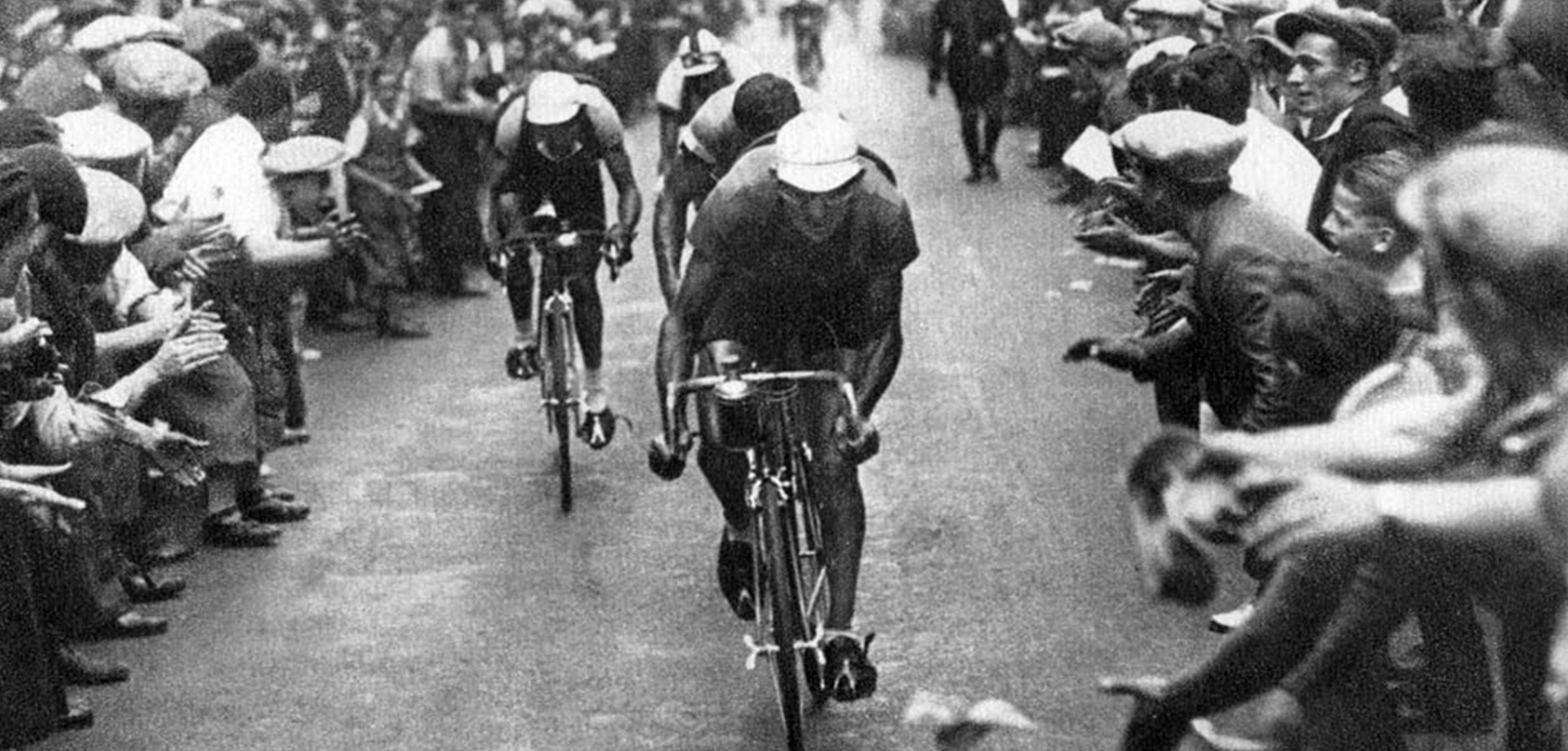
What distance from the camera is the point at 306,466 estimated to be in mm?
13742

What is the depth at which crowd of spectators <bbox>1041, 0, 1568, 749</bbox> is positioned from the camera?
5477 mm

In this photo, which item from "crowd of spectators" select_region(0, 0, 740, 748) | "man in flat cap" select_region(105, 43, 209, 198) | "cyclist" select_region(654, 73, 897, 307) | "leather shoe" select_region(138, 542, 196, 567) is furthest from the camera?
"man in flat cap" select_region(105, 43, 209, 198)

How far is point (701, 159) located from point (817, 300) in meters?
2.96

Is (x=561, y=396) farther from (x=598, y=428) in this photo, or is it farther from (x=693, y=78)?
(x=693, y=78)

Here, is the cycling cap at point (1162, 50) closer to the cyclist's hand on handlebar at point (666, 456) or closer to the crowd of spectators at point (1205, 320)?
the crowd of spectators at point (1205, 320)

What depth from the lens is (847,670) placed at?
29.1 feet

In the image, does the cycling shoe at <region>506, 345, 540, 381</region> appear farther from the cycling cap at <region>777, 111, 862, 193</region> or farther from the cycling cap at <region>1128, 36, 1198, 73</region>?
the cycling cap at <region>777, 111, 862, 193</region>

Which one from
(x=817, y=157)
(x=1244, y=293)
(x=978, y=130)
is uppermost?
(x=817, y=157)

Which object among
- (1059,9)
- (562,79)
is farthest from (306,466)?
(1059,9)

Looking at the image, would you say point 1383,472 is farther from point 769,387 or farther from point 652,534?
point 652,534

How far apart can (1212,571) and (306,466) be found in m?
8.40

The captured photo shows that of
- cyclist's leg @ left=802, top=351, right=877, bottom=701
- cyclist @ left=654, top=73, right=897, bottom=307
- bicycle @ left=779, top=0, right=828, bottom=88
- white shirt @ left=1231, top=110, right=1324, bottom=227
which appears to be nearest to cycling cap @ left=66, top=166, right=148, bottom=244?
cyclist @ left=654, top=73, right=897, bottom=307

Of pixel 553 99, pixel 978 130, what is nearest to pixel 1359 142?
pixel 553 99

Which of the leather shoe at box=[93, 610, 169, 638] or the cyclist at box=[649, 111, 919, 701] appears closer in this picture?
the cyclist at box=[649, 111, 919, 701]
